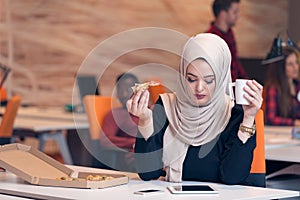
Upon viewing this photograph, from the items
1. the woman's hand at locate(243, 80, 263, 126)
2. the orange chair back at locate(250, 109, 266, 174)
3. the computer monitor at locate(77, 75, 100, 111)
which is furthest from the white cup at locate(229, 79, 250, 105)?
the computer monitor at locate(77, 75, 100, 111)

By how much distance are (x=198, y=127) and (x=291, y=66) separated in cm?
279

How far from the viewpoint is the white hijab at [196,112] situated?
3.13m

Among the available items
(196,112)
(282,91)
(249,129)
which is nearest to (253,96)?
(249,129)

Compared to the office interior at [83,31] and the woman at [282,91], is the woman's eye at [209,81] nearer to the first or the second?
the woman at [282,91]

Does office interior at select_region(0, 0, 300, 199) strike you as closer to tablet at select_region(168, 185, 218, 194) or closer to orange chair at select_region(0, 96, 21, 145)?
orange chair at select_region(0, 96, 21, 145)

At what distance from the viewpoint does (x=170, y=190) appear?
287 cm

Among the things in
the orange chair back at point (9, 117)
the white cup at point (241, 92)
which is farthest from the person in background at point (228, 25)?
the white cup at point (241, 92)

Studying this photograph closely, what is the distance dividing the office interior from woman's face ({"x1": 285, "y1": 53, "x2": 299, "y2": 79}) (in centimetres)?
310

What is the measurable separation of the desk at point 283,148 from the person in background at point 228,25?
1.08 meters

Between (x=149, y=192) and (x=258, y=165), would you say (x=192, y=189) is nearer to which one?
(x=149, y=192)

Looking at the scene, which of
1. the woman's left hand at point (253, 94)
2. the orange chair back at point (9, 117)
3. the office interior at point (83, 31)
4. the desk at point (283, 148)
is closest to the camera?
the woman's left hand at point (253, 94)

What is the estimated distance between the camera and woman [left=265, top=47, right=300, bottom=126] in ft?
18.7

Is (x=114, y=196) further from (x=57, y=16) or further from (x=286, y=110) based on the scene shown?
(x=57, y=16)

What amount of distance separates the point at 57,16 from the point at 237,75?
3603mm
